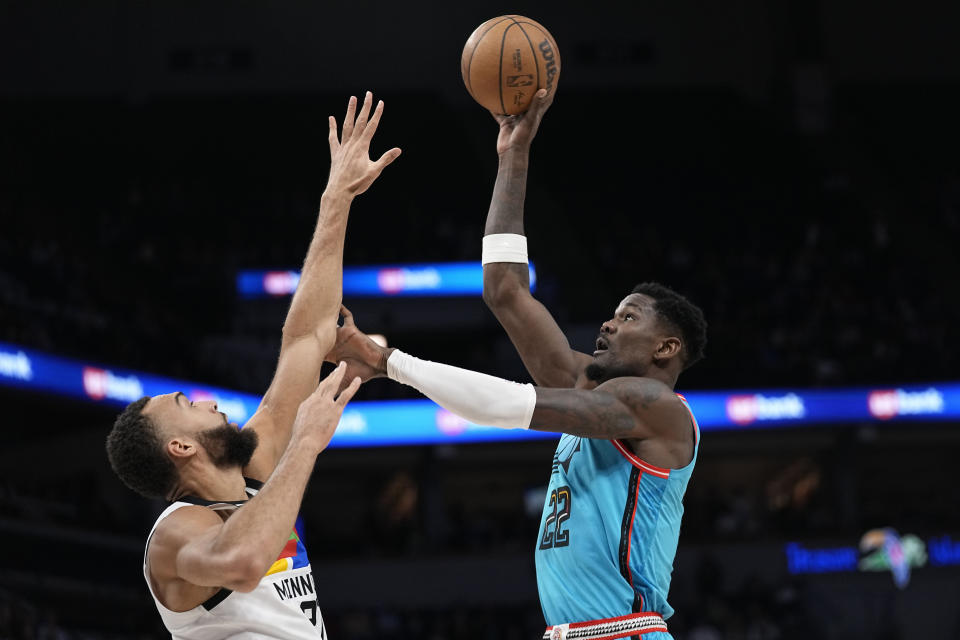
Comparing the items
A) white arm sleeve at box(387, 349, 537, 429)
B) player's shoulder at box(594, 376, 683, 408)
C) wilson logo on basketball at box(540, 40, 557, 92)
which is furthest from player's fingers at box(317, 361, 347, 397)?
wilson logo on basketball at box(540, 40, 557, 92)

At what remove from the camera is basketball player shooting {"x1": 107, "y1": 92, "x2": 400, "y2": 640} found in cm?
322

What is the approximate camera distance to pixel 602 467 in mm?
4246

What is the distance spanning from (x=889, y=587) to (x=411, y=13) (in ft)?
53.4

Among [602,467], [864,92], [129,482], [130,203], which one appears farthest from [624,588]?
[864,92]

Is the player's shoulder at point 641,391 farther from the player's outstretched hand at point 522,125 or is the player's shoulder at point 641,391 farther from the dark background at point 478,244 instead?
the dark background at point 478,244

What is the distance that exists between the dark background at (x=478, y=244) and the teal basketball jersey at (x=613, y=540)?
11.2 meters

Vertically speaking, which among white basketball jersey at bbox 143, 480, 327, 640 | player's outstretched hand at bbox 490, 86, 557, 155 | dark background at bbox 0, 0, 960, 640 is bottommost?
white basketball jersey at bbox 143, 480, 327, 640

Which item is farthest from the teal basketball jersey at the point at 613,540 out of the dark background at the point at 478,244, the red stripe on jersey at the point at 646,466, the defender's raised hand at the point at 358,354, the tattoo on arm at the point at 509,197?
the dark background at the point at 478,244

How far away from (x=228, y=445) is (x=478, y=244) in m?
19.8

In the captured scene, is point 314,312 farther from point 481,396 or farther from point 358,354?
point 481,396

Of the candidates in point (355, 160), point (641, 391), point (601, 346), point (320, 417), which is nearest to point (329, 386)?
point (320, 417)

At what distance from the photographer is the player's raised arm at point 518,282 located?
4672 mm

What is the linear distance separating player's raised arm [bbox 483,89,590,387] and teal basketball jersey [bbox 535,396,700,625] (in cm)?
56

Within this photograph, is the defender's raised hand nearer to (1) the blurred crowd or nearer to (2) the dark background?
(2) the dark background
